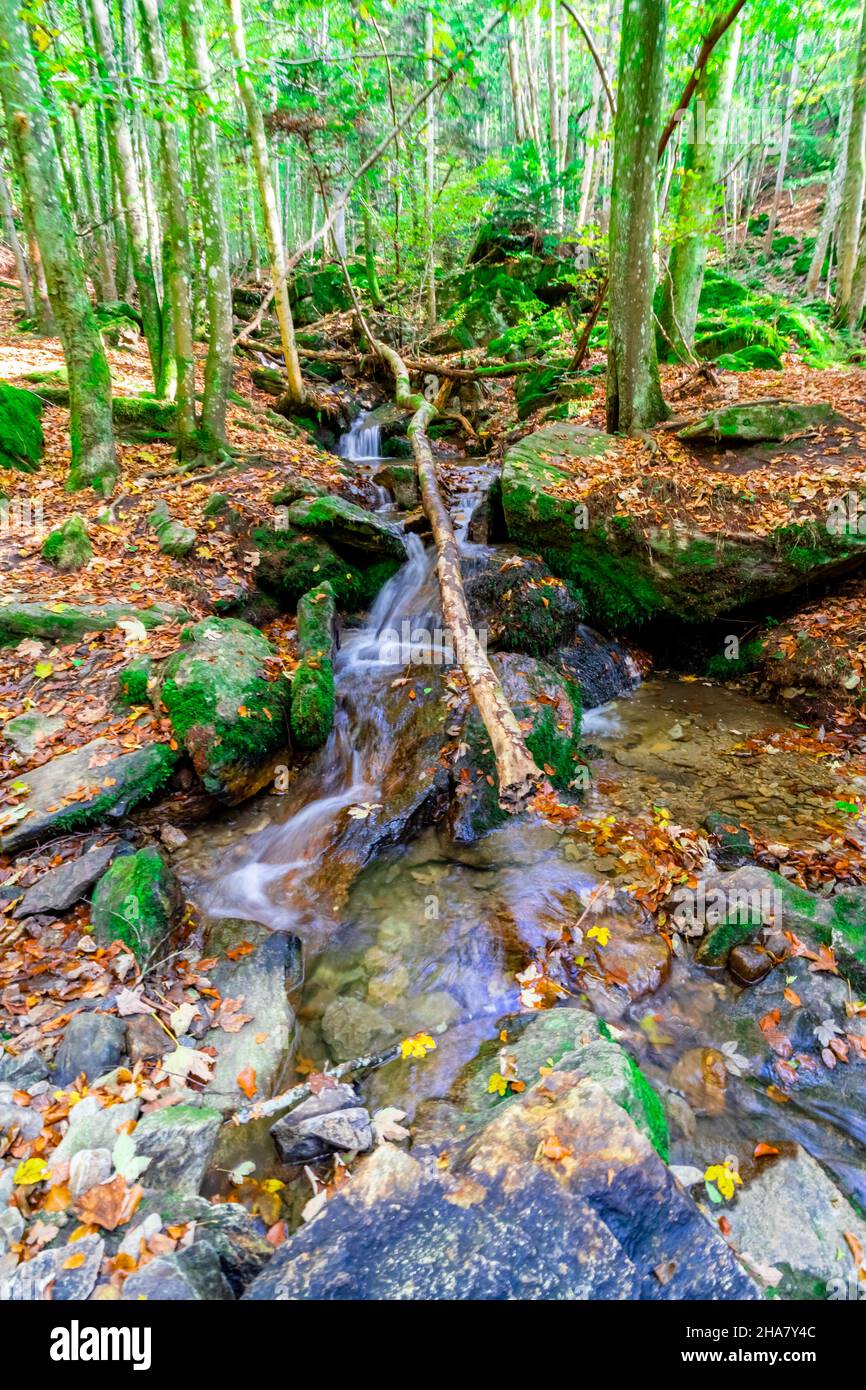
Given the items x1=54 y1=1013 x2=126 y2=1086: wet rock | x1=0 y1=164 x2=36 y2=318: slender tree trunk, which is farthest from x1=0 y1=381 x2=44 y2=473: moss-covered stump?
x1=0 y1=164 x2=36 y2=318: slender tree trunk

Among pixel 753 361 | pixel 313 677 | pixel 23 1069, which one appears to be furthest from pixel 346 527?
pixel 753 361

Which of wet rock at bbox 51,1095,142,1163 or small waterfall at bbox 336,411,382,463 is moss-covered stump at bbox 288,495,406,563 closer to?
small waterfall at bbox 336,411,382,463

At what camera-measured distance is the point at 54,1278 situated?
82.5 inches

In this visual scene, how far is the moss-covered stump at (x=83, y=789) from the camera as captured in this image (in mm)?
4258

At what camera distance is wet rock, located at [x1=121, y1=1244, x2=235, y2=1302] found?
2.08 m

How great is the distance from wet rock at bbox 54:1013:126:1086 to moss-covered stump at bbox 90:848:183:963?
548mm

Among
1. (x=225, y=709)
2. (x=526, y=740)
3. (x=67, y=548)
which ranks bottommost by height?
(x=526, y=740)

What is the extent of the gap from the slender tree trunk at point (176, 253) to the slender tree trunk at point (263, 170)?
1.10 metres

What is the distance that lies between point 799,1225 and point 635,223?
992 cm

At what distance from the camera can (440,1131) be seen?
290cm

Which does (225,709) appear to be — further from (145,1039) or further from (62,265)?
(62,265)

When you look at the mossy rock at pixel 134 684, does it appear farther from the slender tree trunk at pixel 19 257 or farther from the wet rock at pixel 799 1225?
the slender tree trunk at pixel 19 257
